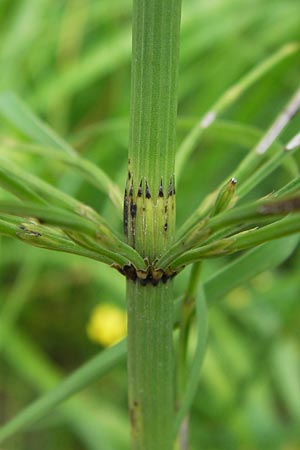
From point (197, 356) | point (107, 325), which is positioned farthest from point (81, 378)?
point (107, 325)

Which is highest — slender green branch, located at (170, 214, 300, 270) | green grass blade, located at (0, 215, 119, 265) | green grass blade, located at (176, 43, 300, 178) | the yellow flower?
the yellow flower

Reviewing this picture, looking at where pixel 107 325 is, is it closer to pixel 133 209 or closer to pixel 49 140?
pixel 49 140

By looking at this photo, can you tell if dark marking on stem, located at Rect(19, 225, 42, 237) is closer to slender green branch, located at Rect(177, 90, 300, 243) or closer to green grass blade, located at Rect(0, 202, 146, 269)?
green grass blade, located at Rect(0, 202, 146, 269)

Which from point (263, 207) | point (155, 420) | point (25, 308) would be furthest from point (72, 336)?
point (263, 207)

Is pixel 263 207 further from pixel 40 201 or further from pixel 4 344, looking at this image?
pixel 4 344

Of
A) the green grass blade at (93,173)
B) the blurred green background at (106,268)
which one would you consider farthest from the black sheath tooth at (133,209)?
the blurred green background at (106,268)

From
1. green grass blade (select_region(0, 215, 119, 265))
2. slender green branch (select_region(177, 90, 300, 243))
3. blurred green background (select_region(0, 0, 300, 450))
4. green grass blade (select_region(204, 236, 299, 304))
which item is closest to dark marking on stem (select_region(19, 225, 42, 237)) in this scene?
green grass blade (select_region(0, 215, 119, 265))

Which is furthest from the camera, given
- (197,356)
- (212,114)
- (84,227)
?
(212,114)
